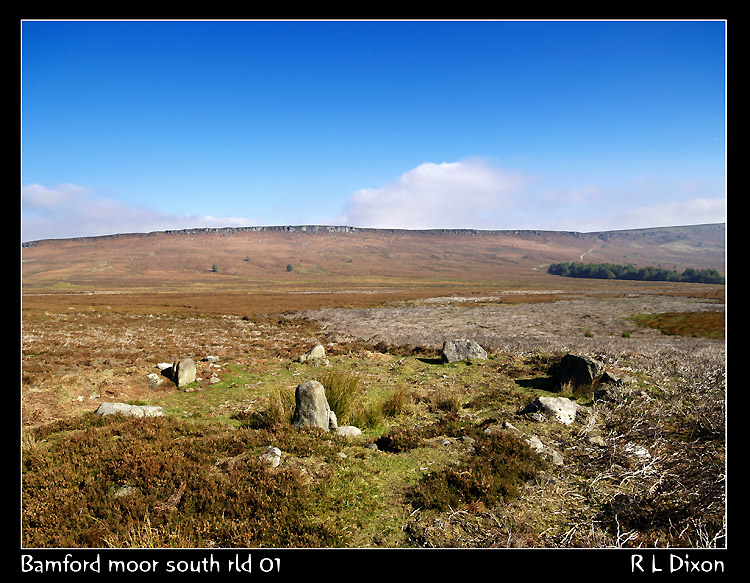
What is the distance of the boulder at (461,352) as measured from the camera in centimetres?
1606

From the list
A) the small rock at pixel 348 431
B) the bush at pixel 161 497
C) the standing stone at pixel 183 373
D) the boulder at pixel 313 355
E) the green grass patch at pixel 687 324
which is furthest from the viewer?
the green grass patch at pixel 687 324

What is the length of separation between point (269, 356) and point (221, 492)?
44.8 ft

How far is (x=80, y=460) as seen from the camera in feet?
19.4

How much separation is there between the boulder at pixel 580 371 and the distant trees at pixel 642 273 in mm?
174834

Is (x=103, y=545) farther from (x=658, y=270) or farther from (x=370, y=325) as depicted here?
(x=658, y=270)

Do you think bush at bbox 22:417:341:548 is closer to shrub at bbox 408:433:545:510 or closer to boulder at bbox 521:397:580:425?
shrub at bbox 408:433:545:510

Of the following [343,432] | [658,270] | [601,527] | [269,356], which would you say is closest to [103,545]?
[343,432]

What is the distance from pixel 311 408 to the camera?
26.3 feet

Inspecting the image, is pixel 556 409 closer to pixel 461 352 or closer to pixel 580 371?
pixel 580 371

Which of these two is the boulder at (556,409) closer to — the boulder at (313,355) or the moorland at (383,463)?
the moorland at (383,463)

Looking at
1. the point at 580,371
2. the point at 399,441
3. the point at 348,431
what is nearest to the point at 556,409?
the point at 580,371

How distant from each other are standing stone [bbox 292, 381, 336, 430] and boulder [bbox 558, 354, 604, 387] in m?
8.05

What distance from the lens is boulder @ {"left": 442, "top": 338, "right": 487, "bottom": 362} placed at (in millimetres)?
16062

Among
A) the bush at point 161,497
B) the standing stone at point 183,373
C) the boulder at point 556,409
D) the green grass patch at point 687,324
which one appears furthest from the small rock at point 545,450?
the green grass patch at point 687,324
